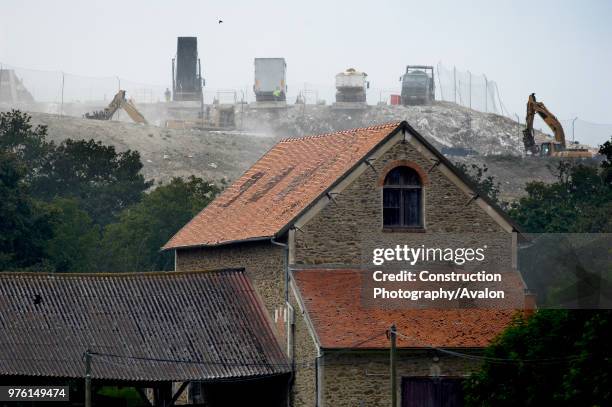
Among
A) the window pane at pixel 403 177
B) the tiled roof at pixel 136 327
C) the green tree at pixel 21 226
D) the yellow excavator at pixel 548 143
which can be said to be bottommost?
the tiled roof at pixel 136 327

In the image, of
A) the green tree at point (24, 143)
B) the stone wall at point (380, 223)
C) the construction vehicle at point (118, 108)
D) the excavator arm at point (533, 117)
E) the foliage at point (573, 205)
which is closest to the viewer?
the stone wall at point (380, 223)

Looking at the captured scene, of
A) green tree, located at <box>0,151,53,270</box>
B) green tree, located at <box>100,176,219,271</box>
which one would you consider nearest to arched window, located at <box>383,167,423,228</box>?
green tree, located at <box>0,151,53,270</box>

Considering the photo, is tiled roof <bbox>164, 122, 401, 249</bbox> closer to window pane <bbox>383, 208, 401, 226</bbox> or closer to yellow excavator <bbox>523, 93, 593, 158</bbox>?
window pane <bbox>383, 208, 401, 226</bbox>

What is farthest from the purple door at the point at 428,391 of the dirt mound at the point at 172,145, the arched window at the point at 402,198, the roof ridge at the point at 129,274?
the dirt mound at the point at 172,145

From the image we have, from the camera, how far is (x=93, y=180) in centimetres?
11519

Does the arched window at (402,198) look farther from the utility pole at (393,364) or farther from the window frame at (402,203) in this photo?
the utility pole at (393,364)

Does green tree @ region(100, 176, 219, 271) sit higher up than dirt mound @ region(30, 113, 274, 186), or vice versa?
dirt mound @ region(30, 113, 274, 186)

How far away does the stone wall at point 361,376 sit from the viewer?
4866cm

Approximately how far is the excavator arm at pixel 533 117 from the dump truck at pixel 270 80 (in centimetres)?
2794

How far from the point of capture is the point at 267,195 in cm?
5706

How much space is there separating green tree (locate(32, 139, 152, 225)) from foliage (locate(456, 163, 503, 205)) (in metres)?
22.4

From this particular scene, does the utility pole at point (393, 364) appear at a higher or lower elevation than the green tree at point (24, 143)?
lower

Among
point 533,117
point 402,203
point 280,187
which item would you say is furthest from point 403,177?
point 533,117

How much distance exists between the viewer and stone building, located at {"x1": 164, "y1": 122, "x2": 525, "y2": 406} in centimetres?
4881
